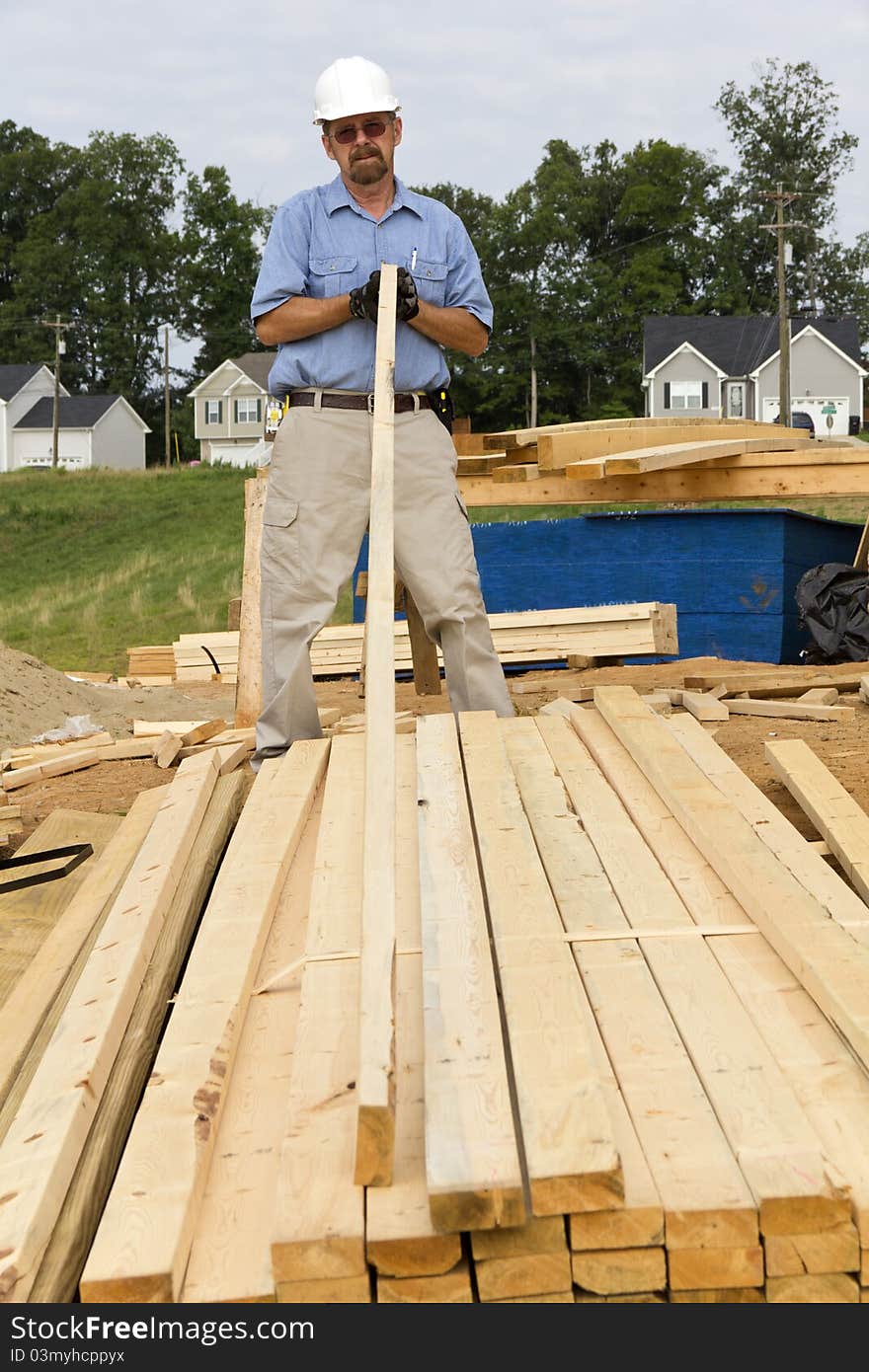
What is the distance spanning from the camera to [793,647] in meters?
12.9

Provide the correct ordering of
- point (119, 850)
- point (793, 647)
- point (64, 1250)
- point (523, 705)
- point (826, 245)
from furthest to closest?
1. point (826, 245)
2. point (793, 647)
3. point (523, 705)
4. point (119, 850)
5. point (64, 1250)

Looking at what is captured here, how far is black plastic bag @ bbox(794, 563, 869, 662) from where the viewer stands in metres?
12.2

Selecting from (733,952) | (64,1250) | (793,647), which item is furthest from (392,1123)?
(793,647)

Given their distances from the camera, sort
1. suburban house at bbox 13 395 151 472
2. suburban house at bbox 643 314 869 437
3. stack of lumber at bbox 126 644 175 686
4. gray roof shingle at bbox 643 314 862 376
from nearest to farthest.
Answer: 1. stack of lumber at bbox 126 644 175 686
2. gray roof shingle at bbox 643 314 862 376
3. suburban house at bbox 643 314 869 437
4. suburban house at bbox 13 395 151 472

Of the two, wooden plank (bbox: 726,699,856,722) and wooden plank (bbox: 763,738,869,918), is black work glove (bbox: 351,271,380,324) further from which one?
wooden plank (bbox: 726,699,856,722)

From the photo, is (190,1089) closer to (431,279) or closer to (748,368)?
(431,279)

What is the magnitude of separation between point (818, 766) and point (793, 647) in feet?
26.4

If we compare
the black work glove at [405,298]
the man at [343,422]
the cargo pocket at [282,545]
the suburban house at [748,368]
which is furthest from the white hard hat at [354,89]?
the suburban house at [748,368]

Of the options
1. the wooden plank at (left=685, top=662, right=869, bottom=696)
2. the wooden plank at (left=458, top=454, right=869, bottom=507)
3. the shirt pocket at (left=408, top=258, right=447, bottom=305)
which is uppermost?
the shirt pocket at (left=408, top=258, right=447, bottom=305)

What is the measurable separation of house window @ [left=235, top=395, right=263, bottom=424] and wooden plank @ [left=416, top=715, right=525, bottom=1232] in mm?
63503

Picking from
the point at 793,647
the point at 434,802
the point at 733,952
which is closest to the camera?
the point at 733,952

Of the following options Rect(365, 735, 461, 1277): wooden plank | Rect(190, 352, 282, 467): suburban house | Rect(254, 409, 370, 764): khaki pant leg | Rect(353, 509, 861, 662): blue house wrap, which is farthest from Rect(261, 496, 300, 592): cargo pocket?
Rect(190, 352, 282, 467): suburban house

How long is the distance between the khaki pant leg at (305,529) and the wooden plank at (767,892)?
125cm

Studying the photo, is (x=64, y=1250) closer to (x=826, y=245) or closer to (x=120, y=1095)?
(x=120, y=1095)
